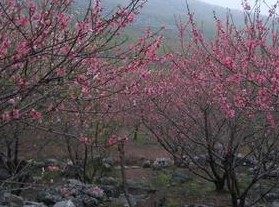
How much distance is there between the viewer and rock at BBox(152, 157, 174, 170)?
19859mm

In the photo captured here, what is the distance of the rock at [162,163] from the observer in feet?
65.2

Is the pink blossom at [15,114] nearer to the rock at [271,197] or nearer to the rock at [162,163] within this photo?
the rock at [271,197]

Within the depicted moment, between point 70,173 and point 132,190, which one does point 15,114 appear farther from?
point 70,173

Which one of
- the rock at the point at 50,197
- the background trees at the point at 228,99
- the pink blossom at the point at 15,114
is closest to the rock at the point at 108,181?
the background trees at the point at 228,99

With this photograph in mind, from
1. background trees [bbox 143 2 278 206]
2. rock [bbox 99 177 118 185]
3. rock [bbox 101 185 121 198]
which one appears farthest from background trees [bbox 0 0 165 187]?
rock [bbox 99 177 118 185]

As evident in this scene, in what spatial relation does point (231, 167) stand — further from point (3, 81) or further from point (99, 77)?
point (3, 81)

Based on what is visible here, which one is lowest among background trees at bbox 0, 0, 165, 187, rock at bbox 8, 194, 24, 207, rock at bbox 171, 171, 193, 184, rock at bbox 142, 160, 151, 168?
rock at bbox 8, 194, 24, 207

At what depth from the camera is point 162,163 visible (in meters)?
20.3

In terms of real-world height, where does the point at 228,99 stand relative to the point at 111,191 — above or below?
above

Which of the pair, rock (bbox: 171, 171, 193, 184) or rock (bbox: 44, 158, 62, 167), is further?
rock (bbox: 44, 158, 62, 167)

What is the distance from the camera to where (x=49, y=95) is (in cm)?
489

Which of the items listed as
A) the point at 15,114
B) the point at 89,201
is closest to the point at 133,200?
the point at 89,201

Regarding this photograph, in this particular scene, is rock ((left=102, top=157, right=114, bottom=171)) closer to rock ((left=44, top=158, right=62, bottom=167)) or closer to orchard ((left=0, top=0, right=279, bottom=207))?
orchard ((left=0, top=0, right=279, bottom=207))

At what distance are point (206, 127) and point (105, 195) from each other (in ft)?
14.2
